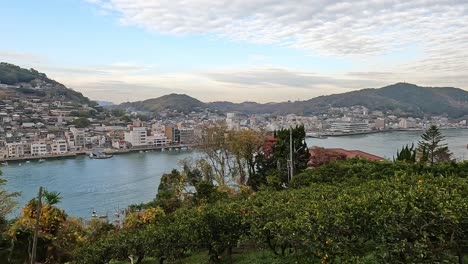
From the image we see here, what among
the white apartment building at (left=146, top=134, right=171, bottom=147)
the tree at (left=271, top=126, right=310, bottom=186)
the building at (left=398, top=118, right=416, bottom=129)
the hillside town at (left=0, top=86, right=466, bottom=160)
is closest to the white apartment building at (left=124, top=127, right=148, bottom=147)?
the hillside town at (left=0, top=86, right=466, bottom=160)

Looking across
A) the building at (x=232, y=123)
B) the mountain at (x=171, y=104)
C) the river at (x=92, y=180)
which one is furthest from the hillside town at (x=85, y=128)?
the mountain at (x=171, y=104)

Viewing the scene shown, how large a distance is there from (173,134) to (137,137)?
5359mm

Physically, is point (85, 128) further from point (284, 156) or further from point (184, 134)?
point (284, 156)

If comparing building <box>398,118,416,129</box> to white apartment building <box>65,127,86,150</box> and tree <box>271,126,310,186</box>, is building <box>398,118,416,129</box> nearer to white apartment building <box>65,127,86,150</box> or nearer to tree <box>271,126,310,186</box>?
white apartment building <box>65,127,86,150</box>

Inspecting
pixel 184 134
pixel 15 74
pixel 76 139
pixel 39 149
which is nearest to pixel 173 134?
pixel 184 134

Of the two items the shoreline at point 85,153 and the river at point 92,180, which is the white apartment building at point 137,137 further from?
the river at point 92,180

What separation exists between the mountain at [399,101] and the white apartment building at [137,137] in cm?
6319

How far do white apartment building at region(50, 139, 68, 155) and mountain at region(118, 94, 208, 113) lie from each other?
180 feet

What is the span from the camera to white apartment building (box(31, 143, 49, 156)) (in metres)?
40.0

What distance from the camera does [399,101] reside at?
105m

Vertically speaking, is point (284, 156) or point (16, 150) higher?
point (284, 156)

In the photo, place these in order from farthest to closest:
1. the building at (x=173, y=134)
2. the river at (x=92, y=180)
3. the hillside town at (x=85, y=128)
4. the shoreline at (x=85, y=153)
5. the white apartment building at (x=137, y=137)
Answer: the building at (x=173, y=134) → the white apartment building at (x=137, y=137) → the hillside town at (x=85, y=128) → the shoreline at (x=85, y=153) → the river at (x=92, y=180)

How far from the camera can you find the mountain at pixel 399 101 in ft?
309

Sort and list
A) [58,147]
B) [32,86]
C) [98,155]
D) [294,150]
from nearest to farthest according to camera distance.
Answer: [294,150] < [98,155] < [58,147] < [32,86]
